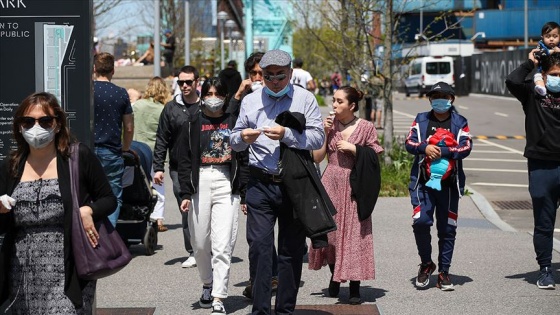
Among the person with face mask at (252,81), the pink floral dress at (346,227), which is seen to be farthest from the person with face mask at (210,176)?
the person with face mask at (252,81)

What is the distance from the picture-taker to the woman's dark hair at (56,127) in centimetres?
582

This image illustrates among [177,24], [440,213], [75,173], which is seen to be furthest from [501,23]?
[75,173]

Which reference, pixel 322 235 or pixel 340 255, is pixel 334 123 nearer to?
pixel 340 255

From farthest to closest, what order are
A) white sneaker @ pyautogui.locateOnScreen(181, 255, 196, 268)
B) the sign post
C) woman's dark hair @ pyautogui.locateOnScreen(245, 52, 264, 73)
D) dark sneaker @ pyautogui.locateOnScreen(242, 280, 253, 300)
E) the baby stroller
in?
the baby stroller → white sneaker @ pyautogui.locateOnScreen(181, 255, 196, 268) → woman's dark hair @ pyautogui.locateOnScreen(245, 52, 264, 73) → dark sneaker @ pyautogui.locateOnScreen(242, 280, 253, 300) → the sign post

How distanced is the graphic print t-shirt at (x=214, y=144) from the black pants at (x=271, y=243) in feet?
3.56

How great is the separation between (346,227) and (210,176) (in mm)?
1107

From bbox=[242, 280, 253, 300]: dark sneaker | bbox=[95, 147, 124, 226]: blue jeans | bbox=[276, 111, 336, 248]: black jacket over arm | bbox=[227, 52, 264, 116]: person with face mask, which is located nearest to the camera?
bbox=[276, 111, 336, 248]: black jacket over arm

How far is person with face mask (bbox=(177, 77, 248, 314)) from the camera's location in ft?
28.2

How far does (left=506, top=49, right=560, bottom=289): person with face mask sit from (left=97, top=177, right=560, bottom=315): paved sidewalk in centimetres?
36

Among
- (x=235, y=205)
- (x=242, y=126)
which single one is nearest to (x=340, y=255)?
(x=235, y=205)

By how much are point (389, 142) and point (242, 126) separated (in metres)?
11.2

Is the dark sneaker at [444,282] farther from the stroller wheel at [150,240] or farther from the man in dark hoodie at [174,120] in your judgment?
the stroller wheel at [150,240]

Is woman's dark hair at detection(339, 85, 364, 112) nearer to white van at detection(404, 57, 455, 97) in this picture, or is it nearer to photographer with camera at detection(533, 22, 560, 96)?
photographer with camera at detection(533, 22, 560, 96)

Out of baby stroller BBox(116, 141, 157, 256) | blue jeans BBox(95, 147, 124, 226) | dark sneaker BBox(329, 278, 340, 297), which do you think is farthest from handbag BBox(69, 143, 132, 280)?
baby stroller BBox(116, 141, 157, 256)
